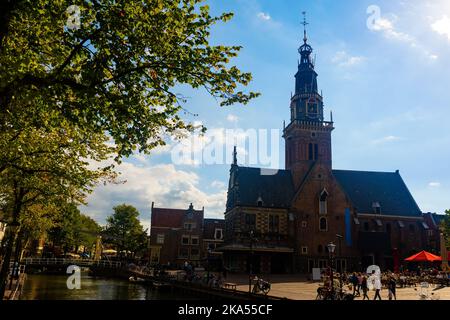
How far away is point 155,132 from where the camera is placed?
1100cm

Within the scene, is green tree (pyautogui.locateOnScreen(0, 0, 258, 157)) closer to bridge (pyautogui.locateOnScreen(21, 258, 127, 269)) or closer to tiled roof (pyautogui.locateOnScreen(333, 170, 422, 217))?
tiled roof (pyautogui.locateOnScreen(333, 170, 422, 217))

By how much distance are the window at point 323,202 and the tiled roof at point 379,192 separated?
4.17m

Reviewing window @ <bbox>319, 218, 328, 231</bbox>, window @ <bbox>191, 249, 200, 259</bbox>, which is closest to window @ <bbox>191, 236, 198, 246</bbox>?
window @ <bbox>191, 249, 200, 259</bbox>

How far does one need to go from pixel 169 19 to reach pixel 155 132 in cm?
332

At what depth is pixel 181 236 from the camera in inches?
2694

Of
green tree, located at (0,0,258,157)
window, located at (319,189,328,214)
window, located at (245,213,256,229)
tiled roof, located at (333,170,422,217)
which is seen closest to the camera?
green tree, located at (0,0,258,157)

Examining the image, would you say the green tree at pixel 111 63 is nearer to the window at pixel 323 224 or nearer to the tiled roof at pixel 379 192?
the window at pixel 323 224

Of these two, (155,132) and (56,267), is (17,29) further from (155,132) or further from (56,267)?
(56,267)

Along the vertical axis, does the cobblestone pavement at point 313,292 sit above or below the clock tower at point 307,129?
below

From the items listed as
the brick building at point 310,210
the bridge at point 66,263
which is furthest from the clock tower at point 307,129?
the bridge at point 66,263

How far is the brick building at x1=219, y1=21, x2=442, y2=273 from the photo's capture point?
4953cm

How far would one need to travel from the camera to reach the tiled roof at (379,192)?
183 feet

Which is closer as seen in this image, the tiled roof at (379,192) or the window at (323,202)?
the window at (323,202)
